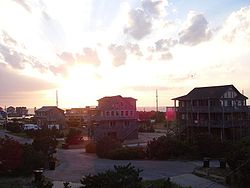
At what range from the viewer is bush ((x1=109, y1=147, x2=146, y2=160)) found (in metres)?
36.8

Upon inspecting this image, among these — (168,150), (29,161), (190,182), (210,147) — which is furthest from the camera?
(210,147)

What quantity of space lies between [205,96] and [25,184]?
37.2 metres

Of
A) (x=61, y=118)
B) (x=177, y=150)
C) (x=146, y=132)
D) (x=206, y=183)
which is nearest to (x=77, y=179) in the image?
(x=206, y=183)

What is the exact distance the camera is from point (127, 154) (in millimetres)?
36938

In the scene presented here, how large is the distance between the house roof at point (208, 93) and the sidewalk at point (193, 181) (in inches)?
1135

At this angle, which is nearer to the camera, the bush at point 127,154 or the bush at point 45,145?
the bush at point 45,145

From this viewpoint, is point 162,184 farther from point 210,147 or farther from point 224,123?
point 224,123

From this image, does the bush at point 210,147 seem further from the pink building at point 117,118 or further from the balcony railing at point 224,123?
the pink building at point 117,118

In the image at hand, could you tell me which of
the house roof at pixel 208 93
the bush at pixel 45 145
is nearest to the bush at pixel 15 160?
the bush at pixel 45 145

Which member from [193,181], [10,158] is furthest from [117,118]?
[193,181]

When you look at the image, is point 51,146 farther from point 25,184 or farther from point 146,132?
point 146,132

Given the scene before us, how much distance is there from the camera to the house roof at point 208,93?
53.5 meters

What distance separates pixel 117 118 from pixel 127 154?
87.7 feet

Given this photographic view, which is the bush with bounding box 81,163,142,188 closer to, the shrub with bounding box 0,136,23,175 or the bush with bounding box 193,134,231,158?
the shrub with bounding box 0,136,23,175
